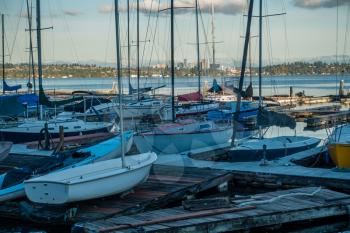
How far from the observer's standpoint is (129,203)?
1241 cm

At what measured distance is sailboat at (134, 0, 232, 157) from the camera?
797 inches

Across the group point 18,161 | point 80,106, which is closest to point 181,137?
point 18,161

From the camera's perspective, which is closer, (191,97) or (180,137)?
(180,137)

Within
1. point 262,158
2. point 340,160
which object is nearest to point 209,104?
point 262,158

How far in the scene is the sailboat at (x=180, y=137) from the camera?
20.2m

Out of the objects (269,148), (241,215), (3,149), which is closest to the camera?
(241,215)

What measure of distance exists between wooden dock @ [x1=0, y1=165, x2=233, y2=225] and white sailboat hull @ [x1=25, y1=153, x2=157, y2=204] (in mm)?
286

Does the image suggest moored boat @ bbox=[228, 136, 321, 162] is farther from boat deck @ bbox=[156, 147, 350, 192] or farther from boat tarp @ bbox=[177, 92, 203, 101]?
boat tarp @ bbox=[177, 92, 203, 101]

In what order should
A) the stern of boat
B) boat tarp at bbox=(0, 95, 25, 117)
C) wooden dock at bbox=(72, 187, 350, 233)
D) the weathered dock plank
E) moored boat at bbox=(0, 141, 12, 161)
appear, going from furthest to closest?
boat tarp at bbox=(0, 95, 25, 117) < moored boat at bbox=(0, 141, 12, 161) < the stern of boat < the weathered dock plank < wooden dock at bbox=(72, 187, 350, 233)

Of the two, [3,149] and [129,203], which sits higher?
[3,149]

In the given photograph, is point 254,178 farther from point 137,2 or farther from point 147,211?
point 137,2

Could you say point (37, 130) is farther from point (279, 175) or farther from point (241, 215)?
point (241, 215)

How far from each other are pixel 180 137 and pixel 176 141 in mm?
244

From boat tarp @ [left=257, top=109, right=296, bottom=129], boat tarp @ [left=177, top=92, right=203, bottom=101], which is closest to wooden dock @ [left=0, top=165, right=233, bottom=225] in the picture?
boat tarp @ [left=257, top=109, right=296, bottom=129]
